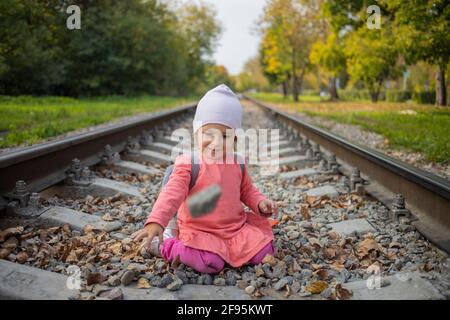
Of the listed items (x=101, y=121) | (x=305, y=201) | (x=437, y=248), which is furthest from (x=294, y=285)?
(x=101, y=121)

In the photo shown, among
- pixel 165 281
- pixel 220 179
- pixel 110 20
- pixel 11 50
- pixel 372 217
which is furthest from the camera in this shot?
pixel 110 20

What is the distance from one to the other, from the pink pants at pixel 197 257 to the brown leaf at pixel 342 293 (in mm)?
545

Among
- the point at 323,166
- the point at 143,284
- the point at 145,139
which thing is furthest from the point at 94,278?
the point at 145,139

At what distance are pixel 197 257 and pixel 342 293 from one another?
797 mm

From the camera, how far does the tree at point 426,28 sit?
9672 mm

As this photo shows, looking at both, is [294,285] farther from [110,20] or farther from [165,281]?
[110,20]

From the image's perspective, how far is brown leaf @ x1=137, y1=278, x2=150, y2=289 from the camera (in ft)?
8.02

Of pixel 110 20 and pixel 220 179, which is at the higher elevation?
pixel 110 20

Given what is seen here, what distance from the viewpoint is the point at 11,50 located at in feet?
30.9

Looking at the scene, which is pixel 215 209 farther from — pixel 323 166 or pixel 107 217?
pixel 323 166

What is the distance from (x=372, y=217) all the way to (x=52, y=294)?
2.47 metres

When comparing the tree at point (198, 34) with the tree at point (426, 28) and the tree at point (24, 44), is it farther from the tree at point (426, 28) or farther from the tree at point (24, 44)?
the tree at point (426, 28)

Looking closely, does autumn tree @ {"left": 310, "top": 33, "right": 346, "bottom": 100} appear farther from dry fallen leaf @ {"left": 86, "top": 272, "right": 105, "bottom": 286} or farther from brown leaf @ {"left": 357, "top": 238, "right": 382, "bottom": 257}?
dry fallen leaf @ {"left": 86, "top": 272, "right": 105, "bottom": 286}

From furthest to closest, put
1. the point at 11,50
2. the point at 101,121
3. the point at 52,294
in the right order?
1. the point at 101,121
2. the point at 11,50
3. the point at 52,294
